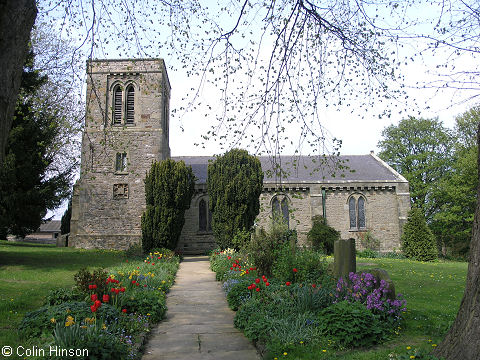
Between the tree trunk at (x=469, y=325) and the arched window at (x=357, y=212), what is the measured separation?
2320 cm

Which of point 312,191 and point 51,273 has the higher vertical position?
point 312,191

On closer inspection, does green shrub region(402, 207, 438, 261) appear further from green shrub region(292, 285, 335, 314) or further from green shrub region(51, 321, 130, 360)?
green shrub region(51, 321, 130, 360)

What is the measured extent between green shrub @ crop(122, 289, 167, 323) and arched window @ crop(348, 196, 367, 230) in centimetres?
2136

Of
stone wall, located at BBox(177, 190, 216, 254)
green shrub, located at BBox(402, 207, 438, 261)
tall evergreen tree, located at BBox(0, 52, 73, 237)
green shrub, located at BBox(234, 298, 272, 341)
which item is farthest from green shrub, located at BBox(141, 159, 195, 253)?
green shrub, located at BBox(402, 207, 438, 261)

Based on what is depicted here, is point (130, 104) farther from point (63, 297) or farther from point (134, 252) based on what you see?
point (63, 297)

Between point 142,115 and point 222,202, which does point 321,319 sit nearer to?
point 222,202

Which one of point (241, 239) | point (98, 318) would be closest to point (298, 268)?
point (98, 318)

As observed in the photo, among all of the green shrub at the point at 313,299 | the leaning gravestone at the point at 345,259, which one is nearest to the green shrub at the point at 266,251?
the leaning gravestone at the point at 345,259

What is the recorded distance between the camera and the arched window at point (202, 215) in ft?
82.8

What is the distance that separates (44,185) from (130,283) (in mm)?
9848

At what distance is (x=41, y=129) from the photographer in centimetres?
1575

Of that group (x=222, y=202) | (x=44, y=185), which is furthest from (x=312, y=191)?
(x=44, y=185)

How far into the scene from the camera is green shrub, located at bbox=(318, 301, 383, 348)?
5.26 m

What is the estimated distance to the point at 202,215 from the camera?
25375mm
